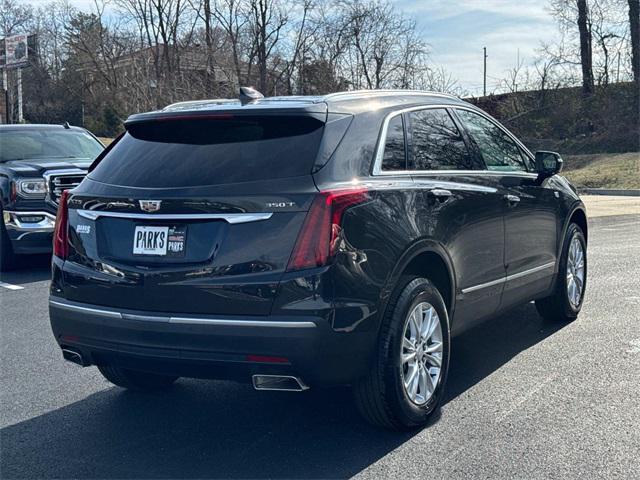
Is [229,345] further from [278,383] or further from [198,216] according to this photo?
[198,216]

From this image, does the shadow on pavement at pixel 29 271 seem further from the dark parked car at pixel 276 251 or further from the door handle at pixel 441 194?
the door handle at pixel 441 194

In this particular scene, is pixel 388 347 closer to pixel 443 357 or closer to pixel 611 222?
pixel 443 357

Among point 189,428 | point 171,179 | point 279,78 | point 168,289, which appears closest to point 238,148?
point 171,179

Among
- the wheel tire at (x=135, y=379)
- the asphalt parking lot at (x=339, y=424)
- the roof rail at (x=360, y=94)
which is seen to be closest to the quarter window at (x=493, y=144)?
the roof rail at (x=360, y=94)

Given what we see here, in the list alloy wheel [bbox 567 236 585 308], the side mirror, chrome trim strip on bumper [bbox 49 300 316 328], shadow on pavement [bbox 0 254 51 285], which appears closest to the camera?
chrome trim strip on bumper [bbox 49 300 316 328]

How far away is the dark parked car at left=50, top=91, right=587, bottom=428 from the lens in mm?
3789

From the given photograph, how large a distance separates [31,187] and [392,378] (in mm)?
7397

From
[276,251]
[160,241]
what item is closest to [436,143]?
[276,251]

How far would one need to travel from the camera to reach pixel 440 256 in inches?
181

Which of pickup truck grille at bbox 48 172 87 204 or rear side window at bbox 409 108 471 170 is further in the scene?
pickup truck grille at bbox 48 172 87 204

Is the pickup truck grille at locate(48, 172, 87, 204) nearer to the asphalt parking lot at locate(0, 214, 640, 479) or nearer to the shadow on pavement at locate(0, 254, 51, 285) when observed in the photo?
the shadow on pavement at locate(0, 254, 51, 285)

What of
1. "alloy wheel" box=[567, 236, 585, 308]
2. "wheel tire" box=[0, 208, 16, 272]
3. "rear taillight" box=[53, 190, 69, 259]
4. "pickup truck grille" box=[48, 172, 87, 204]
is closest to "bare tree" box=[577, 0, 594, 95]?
"pickup truck grille" box=[48, 172, 87, 204]

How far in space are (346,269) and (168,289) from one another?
33.7 inches

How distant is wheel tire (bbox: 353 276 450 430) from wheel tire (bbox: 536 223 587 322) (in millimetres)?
2538
